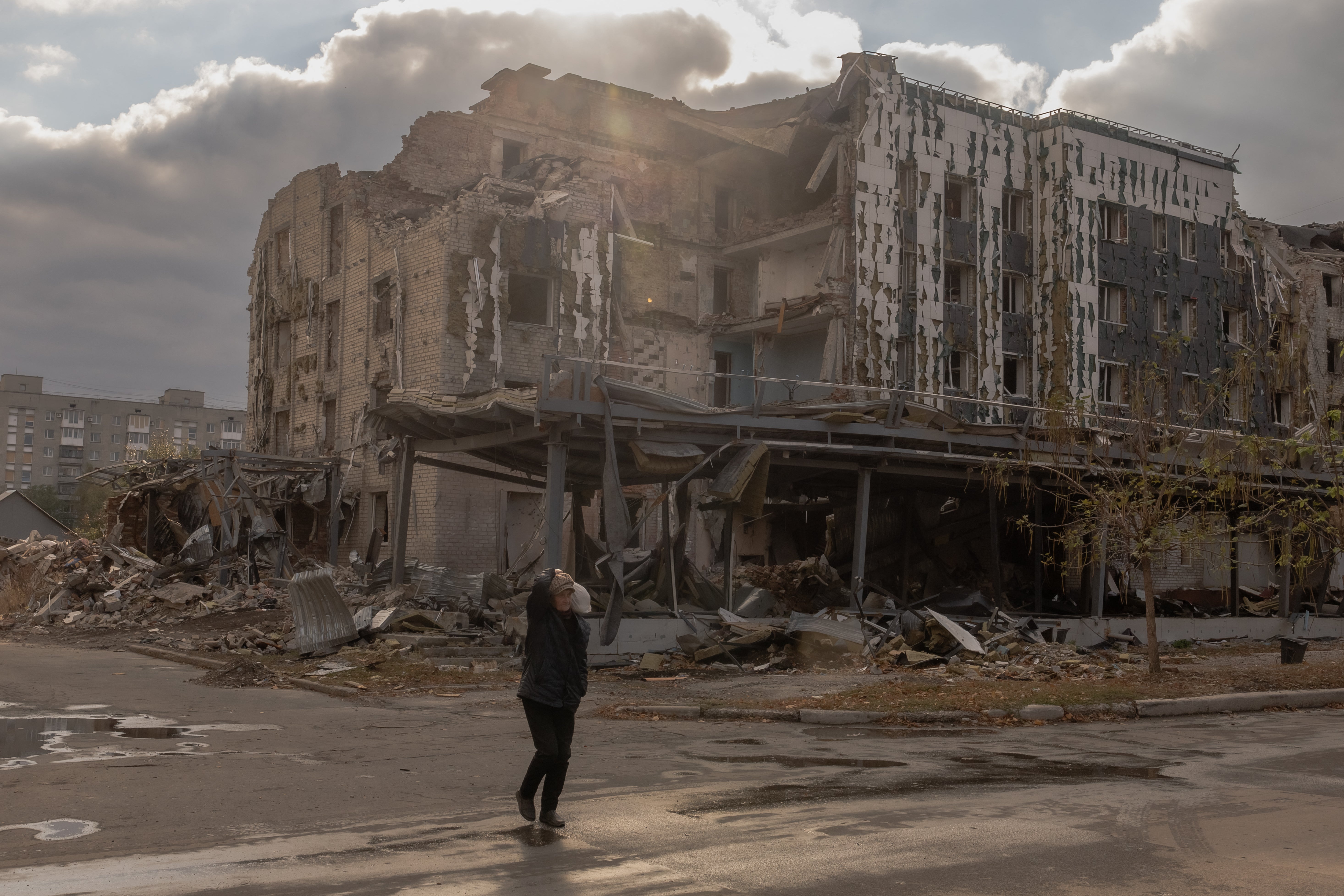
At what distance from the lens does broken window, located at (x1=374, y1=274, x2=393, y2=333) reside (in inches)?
1308

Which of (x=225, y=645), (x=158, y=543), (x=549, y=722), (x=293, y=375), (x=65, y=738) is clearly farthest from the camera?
(x=293, y=375)

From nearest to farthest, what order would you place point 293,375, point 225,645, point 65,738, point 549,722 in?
point 549,722
point 65,738
point 225,645
point 293,375

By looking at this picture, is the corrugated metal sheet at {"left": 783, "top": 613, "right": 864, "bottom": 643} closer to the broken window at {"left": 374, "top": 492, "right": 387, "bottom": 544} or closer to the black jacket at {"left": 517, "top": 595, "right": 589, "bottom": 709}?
the black jacket at {"left": 517, "top": 595, "right": 589, "bottom": 709}

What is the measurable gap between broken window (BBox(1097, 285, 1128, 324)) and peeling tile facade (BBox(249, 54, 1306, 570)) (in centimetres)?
11

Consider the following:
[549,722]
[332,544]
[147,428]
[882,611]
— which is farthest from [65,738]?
[147,428]

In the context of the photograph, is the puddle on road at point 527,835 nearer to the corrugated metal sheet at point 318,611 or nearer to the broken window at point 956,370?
the corrugated metal sheet at point 318,611

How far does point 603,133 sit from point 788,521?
1472 centimetres

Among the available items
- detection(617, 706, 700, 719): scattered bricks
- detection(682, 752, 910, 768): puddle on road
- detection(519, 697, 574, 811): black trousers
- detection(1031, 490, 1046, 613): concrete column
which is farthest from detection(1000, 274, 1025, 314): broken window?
detection(519, 697, 574, 811): black trousers

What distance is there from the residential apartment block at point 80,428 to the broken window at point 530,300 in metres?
98.7

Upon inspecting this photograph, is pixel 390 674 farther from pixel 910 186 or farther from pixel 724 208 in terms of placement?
pixel 724 208

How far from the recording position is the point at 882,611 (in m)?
21.0

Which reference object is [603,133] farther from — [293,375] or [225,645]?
[225,645]

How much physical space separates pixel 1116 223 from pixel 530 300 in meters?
20.8

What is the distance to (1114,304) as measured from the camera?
39.8 m
